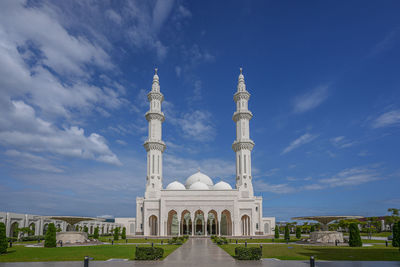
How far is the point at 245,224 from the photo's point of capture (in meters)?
49.8

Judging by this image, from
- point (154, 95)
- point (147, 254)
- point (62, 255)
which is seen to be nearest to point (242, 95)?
point (154, 95)

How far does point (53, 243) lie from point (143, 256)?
14.4 metres

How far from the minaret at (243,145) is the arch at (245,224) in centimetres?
374

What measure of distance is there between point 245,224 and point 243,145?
1250cm

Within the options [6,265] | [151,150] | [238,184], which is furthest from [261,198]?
[6,265]

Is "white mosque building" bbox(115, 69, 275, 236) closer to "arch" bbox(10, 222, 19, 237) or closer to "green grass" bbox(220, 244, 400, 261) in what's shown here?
"arch" bbox(10, 222, 19, 237)

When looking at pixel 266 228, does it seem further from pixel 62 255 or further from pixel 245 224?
pixel 62 255

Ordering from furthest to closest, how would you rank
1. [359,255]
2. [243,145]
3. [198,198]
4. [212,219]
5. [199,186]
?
[212,219] → [199,186] → [243,145] → [198,198] → [359,255]

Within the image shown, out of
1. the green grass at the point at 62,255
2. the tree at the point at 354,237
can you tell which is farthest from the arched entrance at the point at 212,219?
the green grass at the point at 62,255

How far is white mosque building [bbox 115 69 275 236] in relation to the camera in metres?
46.7

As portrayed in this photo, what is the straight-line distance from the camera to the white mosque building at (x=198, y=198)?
153 ft

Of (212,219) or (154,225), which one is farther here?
(212,219)

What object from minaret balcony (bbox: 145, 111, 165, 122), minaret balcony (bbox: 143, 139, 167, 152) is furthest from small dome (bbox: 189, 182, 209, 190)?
minaret balcony (bbox: 145, 111, 165, 122)

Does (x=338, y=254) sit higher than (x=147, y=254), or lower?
lower
